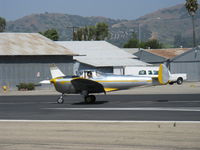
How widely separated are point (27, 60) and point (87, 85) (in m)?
23.1

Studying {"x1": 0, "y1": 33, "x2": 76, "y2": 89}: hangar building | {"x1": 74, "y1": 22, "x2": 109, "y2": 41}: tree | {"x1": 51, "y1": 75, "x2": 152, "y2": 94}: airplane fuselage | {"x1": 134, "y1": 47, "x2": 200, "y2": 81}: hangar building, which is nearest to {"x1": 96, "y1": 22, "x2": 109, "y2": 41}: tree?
{"x1": 74, "y1": 22, "x2": 109, "y2": 41}: tree

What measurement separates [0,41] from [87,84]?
2667cm

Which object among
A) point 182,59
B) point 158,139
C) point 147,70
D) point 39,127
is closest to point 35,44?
point 147,70

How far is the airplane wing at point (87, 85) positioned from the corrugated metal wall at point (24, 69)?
22306 millimetres

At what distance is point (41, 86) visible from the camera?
1973 inches

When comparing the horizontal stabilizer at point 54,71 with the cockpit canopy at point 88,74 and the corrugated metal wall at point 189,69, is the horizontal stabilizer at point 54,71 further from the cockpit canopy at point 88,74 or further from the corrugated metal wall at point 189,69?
the corrugated metal wall at point 189,69

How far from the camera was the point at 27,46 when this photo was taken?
170 feet

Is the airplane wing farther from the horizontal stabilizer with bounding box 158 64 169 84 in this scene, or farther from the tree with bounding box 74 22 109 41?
the tree with bounding box 74 22 109 41

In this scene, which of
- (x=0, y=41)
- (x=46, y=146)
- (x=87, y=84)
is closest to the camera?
(x=46, y=146)

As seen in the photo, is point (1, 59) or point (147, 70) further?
point (147, 70)

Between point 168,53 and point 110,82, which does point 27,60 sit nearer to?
point 110,82

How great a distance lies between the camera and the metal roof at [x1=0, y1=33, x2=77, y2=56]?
4959cm

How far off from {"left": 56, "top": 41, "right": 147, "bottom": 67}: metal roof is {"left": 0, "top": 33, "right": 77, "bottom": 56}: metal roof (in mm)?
7691

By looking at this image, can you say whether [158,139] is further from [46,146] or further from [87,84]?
[87,84]
